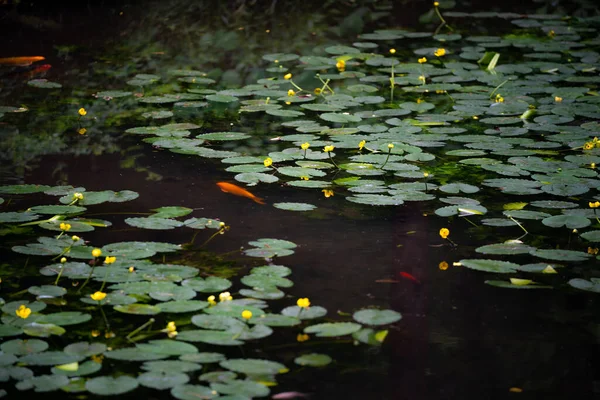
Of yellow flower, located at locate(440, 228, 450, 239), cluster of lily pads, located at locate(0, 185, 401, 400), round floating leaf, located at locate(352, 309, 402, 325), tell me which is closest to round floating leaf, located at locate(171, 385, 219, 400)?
cluster of lily pads, located at locate(0, 185, 401, 400)

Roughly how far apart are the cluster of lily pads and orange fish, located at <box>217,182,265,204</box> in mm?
375

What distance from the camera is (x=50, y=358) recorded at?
5.68ft

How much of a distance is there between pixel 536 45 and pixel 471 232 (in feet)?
8.28

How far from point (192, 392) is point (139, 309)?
370mm

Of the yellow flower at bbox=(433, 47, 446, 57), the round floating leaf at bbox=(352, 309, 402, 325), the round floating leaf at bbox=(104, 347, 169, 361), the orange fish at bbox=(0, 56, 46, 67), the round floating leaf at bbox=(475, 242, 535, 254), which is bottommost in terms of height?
the round floating leaf at bbox=(352, 309, 402, 325)

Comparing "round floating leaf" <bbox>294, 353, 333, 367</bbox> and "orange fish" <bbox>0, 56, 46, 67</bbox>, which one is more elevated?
"orange fish" <bbox>0, 56, 46, 67</bbox>

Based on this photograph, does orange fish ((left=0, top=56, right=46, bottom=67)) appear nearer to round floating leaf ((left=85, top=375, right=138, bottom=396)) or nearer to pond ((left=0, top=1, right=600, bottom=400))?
pond ((left=0, top=1, right=600, bottom=400))

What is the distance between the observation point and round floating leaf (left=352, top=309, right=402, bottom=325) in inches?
76.8

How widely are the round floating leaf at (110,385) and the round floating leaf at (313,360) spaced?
1.13 ft

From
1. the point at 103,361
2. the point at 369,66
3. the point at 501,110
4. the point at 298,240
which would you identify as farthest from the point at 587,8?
the point at 103,361

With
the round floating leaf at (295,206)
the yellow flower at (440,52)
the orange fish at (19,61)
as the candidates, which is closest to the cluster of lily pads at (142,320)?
the round floating leaf at (295,206)

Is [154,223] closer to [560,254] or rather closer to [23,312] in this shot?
[23,312]

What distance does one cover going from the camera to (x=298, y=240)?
2408 mm

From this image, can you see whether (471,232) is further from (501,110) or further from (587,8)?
(587,8)
